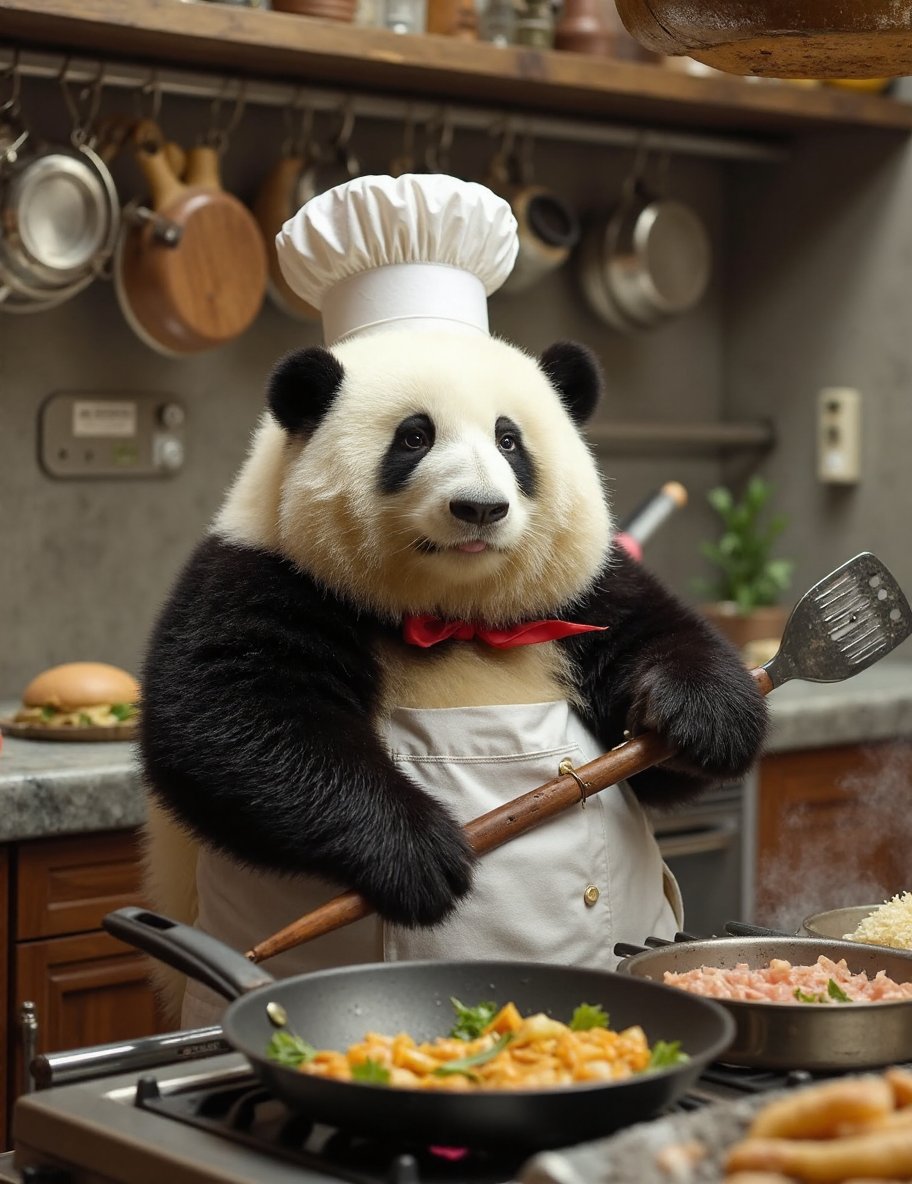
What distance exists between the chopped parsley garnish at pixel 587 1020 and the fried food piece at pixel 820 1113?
149mm

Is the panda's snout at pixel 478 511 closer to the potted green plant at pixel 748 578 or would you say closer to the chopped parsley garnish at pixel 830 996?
the chopped parsley garnish at pixel 830 996

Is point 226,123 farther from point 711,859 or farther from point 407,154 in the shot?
point 711,859

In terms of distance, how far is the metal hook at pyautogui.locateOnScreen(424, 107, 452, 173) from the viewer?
2.61 m

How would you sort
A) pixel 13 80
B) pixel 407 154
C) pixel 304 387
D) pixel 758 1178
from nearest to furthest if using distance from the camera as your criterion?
pixel 758 1178, pixel 304 387, pixel 13 80, pixel 407 154

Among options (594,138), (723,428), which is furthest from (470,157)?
(723,428)

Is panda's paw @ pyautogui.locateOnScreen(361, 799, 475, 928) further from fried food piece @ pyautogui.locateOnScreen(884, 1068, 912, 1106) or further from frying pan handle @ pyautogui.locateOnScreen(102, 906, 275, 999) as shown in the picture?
fried food piece @ pyautogui.locateOnScreen(884, 1068, 912, 1106)

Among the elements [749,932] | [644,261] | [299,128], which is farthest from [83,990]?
[644,261]

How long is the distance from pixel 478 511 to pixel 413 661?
16cm

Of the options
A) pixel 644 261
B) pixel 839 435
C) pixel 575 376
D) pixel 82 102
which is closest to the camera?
pixel 575 376

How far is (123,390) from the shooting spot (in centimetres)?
254

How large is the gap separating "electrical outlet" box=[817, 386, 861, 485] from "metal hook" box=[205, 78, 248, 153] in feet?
3.98

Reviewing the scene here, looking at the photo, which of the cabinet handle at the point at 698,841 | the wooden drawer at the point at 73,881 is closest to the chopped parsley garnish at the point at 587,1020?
the wooden drawer at the point at 73,881

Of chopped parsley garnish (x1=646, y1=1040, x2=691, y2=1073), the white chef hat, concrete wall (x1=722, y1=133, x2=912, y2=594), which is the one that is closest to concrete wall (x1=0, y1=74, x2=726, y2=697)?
concrete wall (x1=722, y1=133, x2=912, y2=594)

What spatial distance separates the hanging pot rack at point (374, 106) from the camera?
231 cm
